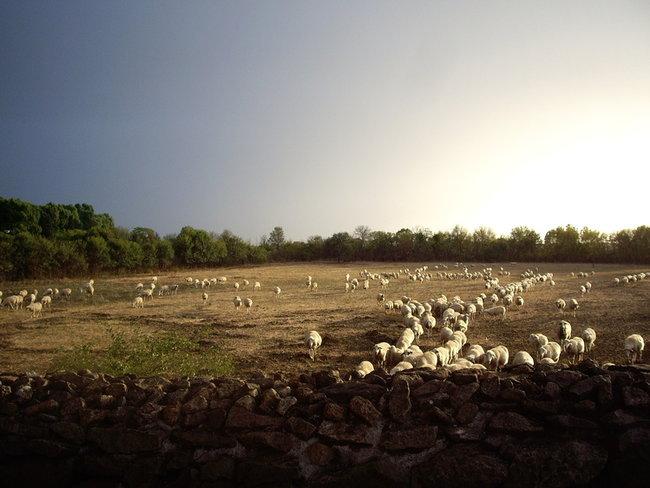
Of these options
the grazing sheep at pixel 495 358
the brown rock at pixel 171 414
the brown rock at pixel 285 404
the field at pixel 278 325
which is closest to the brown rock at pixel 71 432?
the brown rock at pixel 171 414

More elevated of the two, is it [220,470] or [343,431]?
[343,431]

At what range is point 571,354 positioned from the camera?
47.1 ft

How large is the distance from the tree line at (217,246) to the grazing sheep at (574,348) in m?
55.4

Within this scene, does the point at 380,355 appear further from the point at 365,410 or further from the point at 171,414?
the point at 171,414

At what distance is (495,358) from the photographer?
1203 centimetres

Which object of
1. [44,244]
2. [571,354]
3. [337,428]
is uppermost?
[44,244]

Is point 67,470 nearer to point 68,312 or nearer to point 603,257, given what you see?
point 68,312

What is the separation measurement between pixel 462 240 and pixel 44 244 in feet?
265

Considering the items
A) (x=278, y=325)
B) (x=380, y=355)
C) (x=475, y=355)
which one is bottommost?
(x=278, y=325)

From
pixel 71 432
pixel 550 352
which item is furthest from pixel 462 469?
pixel 550 352

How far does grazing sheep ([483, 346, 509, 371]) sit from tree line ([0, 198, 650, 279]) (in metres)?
53.7

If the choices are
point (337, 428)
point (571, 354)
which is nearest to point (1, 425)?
point (337, 428)

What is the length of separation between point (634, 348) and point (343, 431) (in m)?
11.9

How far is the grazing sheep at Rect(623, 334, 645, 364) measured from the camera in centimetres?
1246
